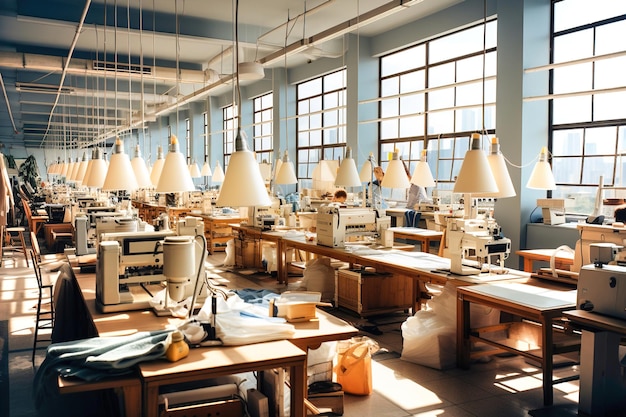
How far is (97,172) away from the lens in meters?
4.39

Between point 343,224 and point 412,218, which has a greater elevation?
point 343,224

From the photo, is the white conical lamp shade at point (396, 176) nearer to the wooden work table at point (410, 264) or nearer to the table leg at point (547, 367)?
the wooden work table at point (410, 264)

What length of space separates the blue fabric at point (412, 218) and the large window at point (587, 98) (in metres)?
2.21

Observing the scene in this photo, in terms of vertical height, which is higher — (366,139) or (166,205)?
(366,139)

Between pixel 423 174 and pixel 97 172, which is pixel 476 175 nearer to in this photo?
pixel 97 172

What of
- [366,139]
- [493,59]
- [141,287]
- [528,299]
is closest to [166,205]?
[366,139]

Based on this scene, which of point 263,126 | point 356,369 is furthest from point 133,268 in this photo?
point 263,126

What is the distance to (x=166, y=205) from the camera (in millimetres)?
13898

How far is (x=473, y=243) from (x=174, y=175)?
2.53 meters

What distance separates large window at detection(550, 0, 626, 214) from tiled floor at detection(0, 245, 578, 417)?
4243 mm

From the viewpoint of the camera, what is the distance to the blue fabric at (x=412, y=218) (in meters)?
9.41

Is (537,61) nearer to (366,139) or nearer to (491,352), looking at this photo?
(366,139)

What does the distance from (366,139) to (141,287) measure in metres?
8.76

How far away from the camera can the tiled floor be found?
362 cm
